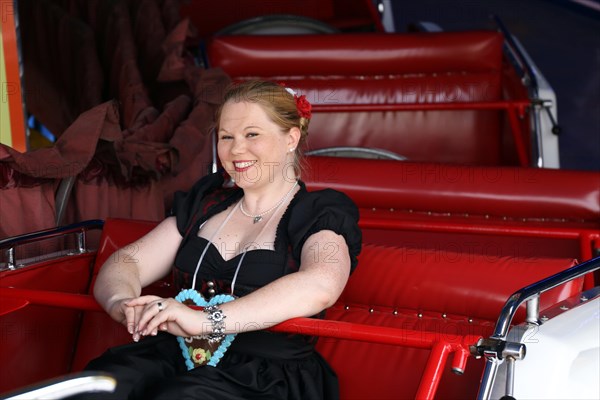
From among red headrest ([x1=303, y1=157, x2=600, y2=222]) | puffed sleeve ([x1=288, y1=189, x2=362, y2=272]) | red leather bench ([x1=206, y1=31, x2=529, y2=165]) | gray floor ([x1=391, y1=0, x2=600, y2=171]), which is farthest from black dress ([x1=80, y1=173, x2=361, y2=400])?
gray floor ([x1=391, y1=0, x2=600, y2=171])

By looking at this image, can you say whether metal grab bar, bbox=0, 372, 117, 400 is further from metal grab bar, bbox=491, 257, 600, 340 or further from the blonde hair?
the blonde hair

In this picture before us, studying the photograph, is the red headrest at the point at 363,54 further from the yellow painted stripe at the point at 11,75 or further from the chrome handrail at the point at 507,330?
the chrome handrail at the point at 507,330

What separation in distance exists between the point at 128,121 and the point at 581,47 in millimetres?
5283

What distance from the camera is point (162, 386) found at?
5.70ft

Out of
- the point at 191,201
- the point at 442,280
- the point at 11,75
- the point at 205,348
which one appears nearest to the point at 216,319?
the point at 205,348

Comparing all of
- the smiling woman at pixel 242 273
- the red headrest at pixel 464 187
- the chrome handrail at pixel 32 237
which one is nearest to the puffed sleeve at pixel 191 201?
the smiling woman at pixel 242 273

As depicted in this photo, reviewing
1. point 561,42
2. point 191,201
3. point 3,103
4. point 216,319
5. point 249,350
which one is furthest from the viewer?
point 561,42

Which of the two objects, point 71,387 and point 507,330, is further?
point 507,330

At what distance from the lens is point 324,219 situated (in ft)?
6.52

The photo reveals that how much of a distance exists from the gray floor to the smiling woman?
4395 mm

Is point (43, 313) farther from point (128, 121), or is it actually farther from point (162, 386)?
point (128, 121)

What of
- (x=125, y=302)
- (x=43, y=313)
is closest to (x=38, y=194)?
(x=43, y=313)

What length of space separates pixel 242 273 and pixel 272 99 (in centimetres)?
42

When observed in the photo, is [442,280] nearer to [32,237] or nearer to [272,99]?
[272,99]
